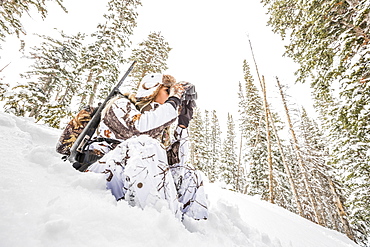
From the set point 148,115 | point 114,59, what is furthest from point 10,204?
point 114,59

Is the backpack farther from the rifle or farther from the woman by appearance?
the woman

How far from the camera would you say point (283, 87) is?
13094 millimetres

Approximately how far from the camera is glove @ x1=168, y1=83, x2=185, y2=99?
2195 mm

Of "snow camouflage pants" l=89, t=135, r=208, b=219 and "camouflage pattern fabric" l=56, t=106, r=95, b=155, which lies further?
"camouflage pattern fabric" l=56, t=106, r=95, b=155

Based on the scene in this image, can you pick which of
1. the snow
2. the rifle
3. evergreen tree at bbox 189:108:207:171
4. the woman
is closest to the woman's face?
the woman

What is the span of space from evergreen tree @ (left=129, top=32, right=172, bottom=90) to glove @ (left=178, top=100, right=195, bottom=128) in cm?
1361

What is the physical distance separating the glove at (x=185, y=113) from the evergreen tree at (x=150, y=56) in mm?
13614

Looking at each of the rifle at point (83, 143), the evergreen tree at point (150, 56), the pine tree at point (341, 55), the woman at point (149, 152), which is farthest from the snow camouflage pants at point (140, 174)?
the evergreen tree at point (150, 56)

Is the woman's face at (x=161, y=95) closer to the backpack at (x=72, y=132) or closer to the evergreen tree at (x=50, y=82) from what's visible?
the backpack at (x=72, y=132)

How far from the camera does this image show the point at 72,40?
13.4m

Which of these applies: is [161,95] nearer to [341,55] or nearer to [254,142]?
[341,55]

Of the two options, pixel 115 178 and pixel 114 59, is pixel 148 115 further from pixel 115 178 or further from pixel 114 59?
pixel 114 59

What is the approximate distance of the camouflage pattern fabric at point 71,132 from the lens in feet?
7.02

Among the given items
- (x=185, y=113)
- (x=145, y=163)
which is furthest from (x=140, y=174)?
(x=185, y=113)
